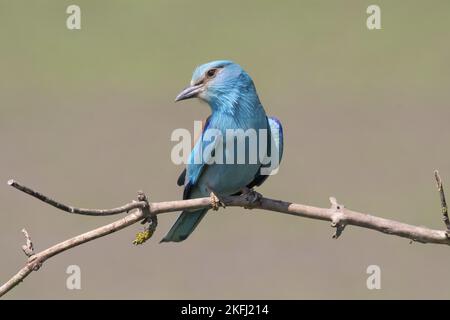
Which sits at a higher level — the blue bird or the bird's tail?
the blue bird

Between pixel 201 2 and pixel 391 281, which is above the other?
pixel 201 2

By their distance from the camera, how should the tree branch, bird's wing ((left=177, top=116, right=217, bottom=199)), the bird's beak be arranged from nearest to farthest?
1. the tree branch
2. the bird's beak
3. bird's wing ((left=177, top=116, right=217, bottom=199))

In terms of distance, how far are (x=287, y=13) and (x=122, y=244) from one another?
37.9ft

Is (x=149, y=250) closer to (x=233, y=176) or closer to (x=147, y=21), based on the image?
(x=233, y=176)

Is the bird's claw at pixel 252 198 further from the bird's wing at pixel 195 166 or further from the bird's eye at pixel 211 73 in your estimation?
the bird's eye at pixel 211 73

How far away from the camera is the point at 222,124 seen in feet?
26.9

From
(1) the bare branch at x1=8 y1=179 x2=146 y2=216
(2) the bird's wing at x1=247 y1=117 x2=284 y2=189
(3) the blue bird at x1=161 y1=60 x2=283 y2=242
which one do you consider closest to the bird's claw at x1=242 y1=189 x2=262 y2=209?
(3) the blue bird at x1=161 y1=60 x2=283 y2=242

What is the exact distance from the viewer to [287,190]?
1686cm

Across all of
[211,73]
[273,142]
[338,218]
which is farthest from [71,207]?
[273,142]

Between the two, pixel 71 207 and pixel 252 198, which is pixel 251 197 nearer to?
pixel 252 198

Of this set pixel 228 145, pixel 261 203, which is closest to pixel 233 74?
pixel 228 145

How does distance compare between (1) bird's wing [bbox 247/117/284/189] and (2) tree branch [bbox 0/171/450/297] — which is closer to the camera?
(2) tree branch [bbox 0/171/450/297]

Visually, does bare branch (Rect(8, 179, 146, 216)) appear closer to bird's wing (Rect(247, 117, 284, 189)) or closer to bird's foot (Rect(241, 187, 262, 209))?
bird's foot (Rect(241, 187, 262, 209))

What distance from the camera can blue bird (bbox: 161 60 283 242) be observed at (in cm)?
816
